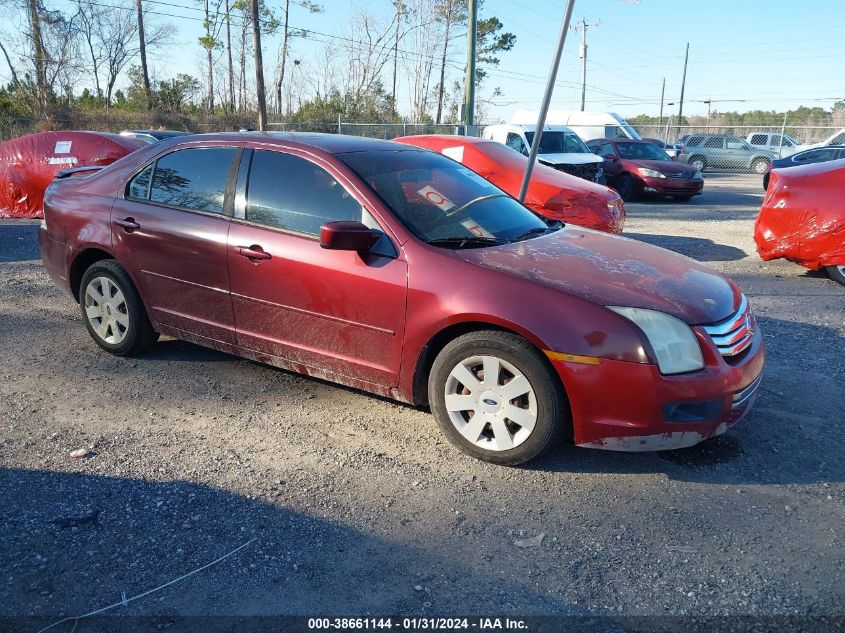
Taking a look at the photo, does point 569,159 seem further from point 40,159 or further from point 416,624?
point 416,624

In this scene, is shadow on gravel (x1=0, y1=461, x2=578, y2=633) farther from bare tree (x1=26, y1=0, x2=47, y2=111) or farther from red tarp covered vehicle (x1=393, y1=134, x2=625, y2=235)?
bare tree (x1=26, y1=0, x2=47, y2=111)

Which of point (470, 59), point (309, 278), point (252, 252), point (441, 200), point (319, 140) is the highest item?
point (470, 59)

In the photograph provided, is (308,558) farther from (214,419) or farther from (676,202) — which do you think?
(676,202)

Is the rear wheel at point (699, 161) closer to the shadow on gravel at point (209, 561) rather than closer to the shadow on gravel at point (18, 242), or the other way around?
the shadow on gravel at point (18, 242)

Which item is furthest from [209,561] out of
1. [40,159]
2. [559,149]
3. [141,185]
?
[559,149]

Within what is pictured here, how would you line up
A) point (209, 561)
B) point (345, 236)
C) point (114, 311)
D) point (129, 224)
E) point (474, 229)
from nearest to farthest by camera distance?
point (209, 561) < point (345, 236) < point (474, 229) < point (129, 224) < point (114, 311)

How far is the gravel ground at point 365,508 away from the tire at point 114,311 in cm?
20

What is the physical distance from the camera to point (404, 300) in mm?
3723

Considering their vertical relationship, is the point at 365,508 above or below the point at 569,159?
below

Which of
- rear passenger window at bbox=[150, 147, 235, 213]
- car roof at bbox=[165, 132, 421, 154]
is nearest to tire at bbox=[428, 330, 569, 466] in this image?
car roof at bbox=[165, 132, 421, 154]

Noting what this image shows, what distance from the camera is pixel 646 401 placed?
3.28m

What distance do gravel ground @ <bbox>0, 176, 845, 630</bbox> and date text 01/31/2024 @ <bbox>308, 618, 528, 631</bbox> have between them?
49mm

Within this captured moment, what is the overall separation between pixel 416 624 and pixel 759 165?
96.4 ft

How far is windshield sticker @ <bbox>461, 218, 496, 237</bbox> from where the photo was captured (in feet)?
13.5
